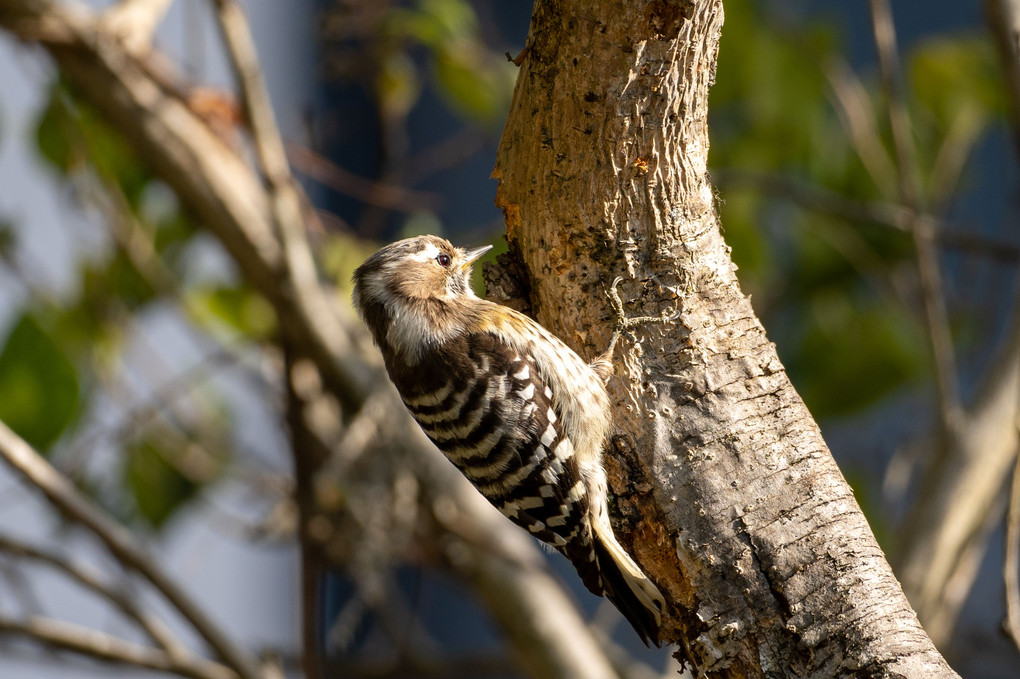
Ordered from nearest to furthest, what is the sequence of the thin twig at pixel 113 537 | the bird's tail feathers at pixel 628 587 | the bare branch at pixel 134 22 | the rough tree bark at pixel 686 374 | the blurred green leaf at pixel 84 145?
the rough tree bark at pixel 686 374, the bird's tail feathers at pixel 628 587, the thin twig at pixel 113 537, the bare branch at pixel 134 22, the blurred green leaf at pixel 84 145

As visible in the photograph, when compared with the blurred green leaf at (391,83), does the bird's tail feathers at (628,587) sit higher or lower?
lower

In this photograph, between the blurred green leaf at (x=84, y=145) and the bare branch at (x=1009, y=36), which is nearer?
the bare branch at (x=1009, y=36)

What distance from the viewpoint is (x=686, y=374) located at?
5.66 feet

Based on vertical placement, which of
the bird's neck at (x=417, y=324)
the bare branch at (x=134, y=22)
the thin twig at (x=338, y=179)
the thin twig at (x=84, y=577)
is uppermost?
the bare branch at (x=134, y=22)

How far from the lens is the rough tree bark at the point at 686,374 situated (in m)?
1.52

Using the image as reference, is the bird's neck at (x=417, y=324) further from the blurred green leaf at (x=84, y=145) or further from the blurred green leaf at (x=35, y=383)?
the blurred green leaf at (x=84, y=145)

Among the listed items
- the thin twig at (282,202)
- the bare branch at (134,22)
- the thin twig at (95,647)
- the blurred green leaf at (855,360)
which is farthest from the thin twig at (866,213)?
the thin twig at (95,647)

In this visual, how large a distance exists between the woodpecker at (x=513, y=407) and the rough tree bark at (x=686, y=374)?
0.33 ft

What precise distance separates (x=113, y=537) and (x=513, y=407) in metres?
1.29

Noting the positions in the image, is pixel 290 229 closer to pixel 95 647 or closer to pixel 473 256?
pixel 473 256

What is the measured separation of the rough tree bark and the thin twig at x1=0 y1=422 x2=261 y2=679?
154 cm

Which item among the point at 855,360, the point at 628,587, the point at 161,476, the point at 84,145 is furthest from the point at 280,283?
the point at 855,360

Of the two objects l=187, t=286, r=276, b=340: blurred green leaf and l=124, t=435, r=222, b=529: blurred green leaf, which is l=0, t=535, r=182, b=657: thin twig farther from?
l=187, t=286, r=276, b=340: blurred green leaf

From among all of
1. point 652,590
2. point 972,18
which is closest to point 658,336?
point 652,590
